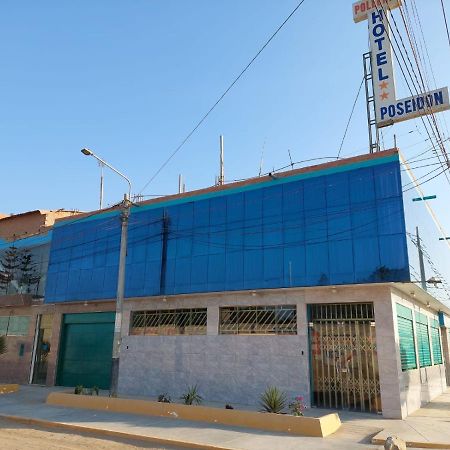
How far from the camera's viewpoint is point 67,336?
77.0 ft

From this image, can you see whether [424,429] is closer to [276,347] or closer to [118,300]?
[276,347]

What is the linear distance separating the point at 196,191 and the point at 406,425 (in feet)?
38.4

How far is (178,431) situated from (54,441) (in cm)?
312

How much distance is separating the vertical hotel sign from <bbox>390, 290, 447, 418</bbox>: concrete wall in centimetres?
704

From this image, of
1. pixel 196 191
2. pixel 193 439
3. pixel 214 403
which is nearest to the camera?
pixel 193 439

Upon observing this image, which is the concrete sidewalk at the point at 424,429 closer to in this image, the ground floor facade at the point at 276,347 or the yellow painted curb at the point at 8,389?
the ground floor facade at the point at 276,347

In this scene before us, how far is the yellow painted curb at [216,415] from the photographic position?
1166cm

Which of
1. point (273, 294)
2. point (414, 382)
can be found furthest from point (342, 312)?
point (414, 382)

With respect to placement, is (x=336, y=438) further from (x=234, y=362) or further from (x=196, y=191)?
(x=196, y=191)

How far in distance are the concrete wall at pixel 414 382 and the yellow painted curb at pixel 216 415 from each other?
2.99 m

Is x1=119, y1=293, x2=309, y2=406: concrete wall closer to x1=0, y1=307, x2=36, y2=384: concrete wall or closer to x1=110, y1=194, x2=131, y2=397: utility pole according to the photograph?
x1=110, y1=194, x2=131, y2=397: utility pole

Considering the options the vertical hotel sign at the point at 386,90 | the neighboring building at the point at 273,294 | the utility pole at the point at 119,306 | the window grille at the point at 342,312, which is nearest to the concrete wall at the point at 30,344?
the neighboring building at the point at 273,294

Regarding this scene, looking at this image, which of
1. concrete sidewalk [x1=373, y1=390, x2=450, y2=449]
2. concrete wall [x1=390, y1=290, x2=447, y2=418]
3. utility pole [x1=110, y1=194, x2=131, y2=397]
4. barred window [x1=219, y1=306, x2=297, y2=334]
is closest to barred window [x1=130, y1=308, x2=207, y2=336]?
barred window [x1=219, y1=306, x2=297, y2=334]

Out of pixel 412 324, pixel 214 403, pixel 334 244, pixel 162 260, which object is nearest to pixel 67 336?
pixel 162 260
